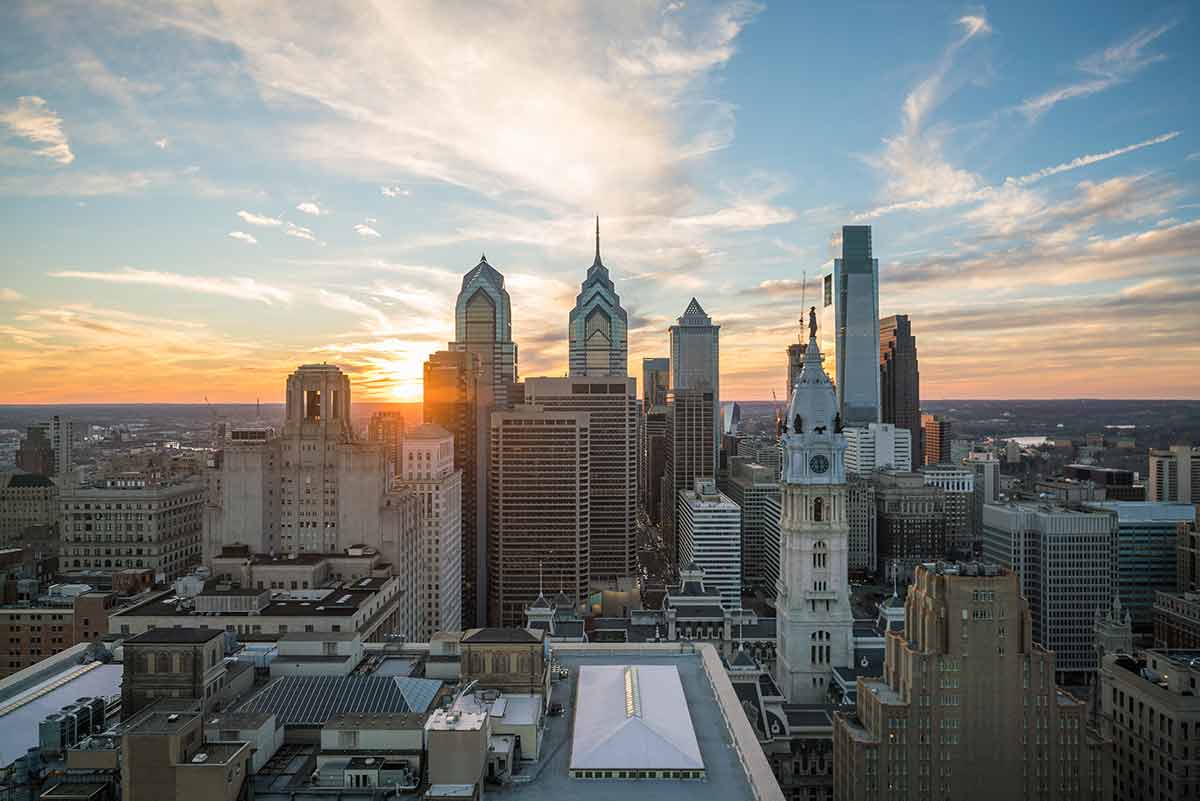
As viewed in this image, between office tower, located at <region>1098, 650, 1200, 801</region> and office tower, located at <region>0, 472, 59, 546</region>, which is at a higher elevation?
office tower, located at <region>0, 472, 59, 546</region>

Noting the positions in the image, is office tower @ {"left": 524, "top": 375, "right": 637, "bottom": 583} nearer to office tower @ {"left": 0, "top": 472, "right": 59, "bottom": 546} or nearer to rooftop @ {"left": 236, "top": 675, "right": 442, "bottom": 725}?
office tower @ {"left": 0, "top": 472, "right": 59, "bottom": 546}

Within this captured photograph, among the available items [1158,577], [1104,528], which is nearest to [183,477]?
[1104,528]

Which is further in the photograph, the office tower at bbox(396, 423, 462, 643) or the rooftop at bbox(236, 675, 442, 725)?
the office tower at bbox(396, 423, 462, 643)

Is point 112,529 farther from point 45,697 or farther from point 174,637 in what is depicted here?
point 174,637

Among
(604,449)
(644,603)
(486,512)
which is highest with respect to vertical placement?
(604,449)

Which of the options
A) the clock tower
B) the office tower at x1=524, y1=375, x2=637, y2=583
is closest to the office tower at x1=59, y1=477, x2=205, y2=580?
the office tower at x1=524, y1=375, x2=637, y2=583

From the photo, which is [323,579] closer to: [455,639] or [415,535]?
[415,535]
